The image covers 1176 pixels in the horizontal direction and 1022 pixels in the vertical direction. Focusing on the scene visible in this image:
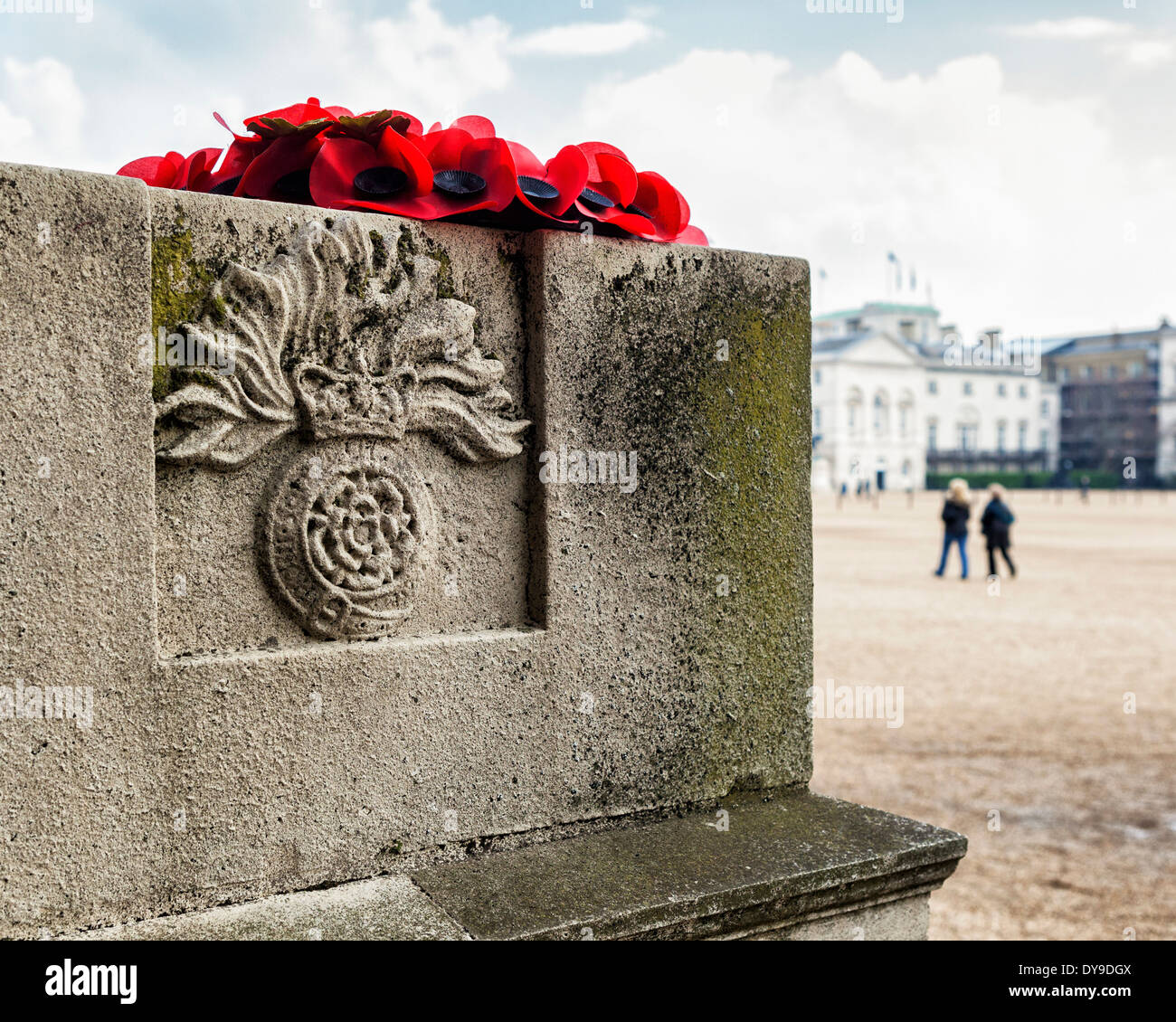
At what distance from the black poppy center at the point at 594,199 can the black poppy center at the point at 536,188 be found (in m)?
0.08

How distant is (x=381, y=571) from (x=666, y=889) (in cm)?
86

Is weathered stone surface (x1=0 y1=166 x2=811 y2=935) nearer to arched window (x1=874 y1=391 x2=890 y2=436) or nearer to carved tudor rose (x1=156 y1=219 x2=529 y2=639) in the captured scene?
carved tudor rose (x1=156 y1=219 x2=529 y2=639)

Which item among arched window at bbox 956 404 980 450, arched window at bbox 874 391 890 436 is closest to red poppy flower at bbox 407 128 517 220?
arched window at bbox 874 391 890 436

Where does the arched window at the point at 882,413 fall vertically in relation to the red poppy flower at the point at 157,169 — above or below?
above

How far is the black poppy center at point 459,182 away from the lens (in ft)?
7.61

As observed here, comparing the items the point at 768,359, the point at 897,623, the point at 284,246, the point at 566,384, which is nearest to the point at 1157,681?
the point at 897,623

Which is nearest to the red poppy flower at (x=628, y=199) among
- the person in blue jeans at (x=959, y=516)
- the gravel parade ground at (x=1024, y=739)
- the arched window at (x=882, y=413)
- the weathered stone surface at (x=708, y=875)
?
the weathered stone surface at (x=708, y=875)

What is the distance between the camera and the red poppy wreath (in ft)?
7.47

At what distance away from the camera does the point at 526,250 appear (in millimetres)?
2430

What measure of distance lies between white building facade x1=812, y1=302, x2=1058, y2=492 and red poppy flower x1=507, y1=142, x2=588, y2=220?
203 ft

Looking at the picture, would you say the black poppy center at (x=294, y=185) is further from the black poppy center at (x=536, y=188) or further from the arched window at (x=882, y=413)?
the arched window at (x=882, y=413)

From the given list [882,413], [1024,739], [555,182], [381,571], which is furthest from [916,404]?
[381,571]

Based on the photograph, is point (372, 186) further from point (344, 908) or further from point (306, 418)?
point (344, 908)
